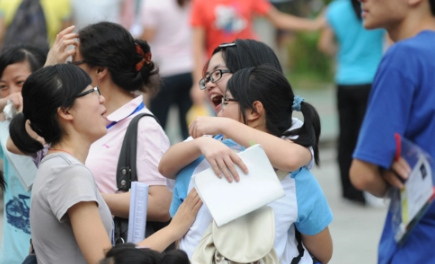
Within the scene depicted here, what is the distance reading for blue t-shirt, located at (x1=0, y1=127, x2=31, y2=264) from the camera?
3572 millimetres

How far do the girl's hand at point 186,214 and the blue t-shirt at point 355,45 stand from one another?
15.8 ft

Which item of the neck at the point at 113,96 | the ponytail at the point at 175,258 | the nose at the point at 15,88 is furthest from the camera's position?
the nose at the point at 15,88

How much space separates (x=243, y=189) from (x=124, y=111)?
102cm

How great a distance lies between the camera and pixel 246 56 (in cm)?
330

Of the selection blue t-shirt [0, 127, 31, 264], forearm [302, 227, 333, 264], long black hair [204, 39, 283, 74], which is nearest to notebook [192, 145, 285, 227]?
forearm [302, 227, 333, 264]

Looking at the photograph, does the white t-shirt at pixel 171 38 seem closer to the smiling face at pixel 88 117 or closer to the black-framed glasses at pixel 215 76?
the black-framed glasses at pixel 215 76

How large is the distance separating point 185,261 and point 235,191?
1.19ft

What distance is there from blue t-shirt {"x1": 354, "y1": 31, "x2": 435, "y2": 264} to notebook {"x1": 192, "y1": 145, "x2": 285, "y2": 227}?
417 mm

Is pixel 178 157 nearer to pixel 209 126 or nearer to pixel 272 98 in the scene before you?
pixel 209 126

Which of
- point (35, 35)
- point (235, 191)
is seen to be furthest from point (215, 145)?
point (35, 35)

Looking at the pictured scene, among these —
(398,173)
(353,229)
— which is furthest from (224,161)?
(353,229)

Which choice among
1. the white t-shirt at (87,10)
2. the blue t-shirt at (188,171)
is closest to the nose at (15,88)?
the blue t-shirt at (188,171)

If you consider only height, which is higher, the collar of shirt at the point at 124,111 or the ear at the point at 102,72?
the ear at the point at 102,72

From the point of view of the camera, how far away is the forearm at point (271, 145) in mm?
2824
